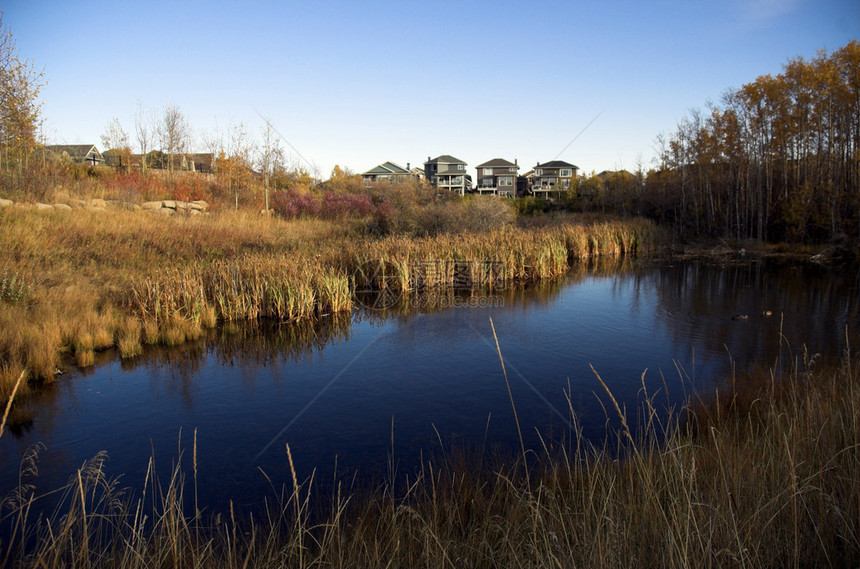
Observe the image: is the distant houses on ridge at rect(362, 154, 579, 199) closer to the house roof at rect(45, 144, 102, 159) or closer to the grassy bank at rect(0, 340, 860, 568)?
Result: the house roof at rect(45, 144, 102, 159)

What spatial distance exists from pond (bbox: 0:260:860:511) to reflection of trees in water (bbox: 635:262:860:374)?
0.08 meters

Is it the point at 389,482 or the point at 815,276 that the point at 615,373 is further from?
the point at 815,276

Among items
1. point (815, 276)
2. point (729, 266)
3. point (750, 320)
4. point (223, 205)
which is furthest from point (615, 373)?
point (223, 205)

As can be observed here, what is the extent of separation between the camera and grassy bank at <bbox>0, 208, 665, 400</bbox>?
8930 millimetres

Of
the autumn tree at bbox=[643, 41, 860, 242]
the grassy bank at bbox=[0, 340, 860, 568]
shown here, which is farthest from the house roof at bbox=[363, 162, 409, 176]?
the grassy bank at bbox=[0, 340, 860, 568]

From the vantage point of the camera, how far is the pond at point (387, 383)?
218 inches

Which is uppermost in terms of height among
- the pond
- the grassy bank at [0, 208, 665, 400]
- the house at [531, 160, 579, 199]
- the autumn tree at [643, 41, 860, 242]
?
the house at [531, 160, 579, 199]

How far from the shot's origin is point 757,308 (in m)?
12.3

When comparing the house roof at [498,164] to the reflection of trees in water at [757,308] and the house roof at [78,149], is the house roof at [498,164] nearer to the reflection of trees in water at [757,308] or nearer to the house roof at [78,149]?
the house roof at [78,149]

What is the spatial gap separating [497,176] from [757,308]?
63.7 metres

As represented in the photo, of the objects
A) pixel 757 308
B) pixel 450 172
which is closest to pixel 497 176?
pixel 450 172

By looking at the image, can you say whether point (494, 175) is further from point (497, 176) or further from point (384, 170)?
point (384, 170)

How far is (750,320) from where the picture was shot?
1108 cm

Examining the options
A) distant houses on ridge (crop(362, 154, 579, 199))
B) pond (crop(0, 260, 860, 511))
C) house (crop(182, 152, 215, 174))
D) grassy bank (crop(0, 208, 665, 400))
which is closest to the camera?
pond (crop(0, 260, 860, 511))
